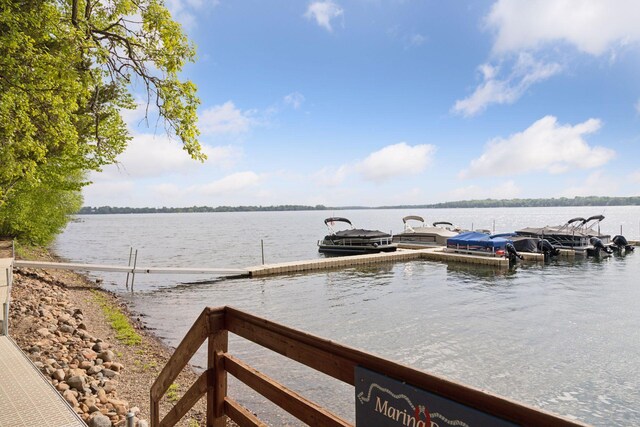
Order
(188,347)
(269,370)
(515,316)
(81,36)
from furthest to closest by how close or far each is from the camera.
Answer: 1. (515,316)
2. (269,370)
3. (81,36)
4. (188,347)

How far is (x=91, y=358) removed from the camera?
28.2 feet

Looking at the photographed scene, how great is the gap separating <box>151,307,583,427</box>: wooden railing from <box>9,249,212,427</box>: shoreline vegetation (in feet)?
8.59

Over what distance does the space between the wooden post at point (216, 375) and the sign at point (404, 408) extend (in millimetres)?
1611

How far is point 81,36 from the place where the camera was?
232 inches

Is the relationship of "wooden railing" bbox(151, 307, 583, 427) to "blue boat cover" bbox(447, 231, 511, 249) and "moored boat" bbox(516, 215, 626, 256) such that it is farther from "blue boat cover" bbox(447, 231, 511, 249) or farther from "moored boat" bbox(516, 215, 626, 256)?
"moored boat" bbox(516, 215, 626, 256)

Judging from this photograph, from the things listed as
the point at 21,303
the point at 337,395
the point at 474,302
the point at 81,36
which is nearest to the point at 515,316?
the point at 474,302

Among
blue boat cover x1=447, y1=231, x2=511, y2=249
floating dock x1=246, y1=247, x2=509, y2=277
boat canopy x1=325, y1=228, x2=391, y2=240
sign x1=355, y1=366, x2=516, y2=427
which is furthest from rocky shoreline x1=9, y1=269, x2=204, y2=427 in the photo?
blue boat cover x1=447, y1=231, x2=511, y2=249

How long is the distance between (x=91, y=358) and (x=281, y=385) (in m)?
7.68

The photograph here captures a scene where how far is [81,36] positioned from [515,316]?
15223mm

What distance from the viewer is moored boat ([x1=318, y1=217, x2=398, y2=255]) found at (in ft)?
110

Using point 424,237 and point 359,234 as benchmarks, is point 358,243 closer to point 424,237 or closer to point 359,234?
point 359,234

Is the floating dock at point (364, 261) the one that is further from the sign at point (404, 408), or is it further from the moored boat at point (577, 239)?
the sign at point (404, 408)

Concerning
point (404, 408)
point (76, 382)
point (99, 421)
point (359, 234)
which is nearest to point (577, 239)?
point (359, 234)

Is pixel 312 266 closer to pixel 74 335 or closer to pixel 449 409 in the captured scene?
pixel 74 335
